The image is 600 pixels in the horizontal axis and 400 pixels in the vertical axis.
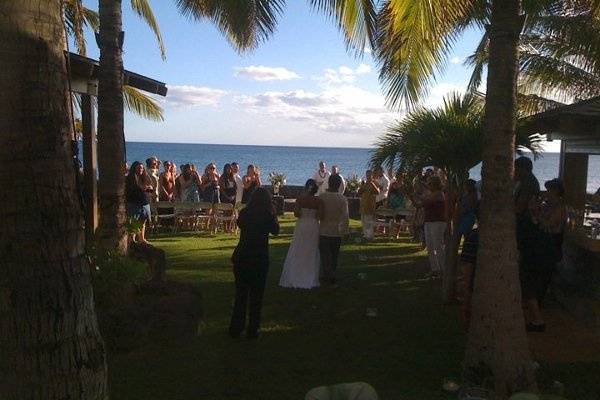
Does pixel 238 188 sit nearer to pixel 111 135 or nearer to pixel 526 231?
pixel 111 135

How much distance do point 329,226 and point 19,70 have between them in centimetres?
791

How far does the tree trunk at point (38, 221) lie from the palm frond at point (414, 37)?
425 cm

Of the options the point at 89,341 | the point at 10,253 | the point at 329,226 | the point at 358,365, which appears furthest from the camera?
the point at 329,226

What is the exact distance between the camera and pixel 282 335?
770 cm

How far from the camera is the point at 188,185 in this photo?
1827 centimetres

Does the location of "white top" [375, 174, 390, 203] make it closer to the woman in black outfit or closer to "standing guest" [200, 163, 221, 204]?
"standing guest" [200, 163, 221, 204]

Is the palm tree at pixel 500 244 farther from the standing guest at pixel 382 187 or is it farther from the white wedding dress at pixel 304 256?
the standing guest at pixel 382 187

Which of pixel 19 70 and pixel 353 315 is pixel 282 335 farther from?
pixel 19 70

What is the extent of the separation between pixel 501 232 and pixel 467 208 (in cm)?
320

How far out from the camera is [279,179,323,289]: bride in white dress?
1054 centimetres

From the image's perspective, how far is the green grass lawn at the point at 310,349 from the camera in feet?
19.2

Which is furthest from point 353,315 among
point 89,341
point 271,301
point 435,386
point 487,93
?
point 89,341

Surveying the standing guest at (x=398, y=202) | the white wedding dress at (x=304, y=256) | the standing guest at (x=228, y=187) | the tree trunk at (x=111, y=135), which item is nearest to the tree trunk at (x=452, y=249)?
the white wedding dress at (x=304, y=256)

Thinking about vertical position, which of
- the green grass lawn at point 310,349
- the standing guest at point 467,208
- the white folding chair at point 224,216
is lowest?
the green grass lawn at point 310,349
